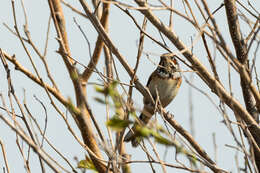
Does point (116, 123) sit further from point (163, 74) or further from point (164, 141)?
point (163, 74)

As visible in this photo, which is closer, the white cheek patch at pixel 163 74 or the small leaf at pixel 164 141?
the small leaf at pixel 164 141

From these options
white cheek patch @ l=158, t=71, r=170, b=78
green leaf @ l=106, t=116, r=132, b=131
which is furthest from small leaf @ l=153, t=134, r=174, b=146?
white cheek patch @ l=158, t=71, r=170, b=78

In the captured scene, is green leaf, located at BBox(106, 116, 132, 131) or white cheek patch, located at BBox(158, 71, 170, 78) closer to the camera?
green leaf, located at BBox(106, 116, 132, 131)

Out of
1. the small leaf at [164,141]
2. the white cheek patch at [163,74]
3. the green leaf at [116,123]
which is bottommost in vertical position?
the small leaf at [164,141]

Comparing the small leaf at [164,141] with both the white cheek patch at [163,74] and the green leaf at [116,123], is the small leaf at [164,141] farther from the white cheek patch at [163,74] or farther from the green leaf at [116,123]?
the white cheek patch at [163,74]

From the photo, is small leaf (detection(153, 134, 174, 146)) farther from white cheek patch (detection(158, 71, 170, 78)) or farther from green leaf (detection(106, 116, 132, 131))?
white cheek patch (detection(158, 71, 170, 78))

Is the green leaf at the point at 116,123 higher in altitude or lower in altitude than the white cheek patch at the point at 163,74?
lower

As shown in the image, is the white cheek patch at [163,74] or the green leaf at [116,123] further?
the white cheek patch at [163,74]

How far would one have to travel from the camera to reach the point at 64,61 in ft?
12.5

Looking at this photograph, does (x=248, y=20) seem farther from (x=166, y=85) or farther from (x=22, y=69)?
(x=166, y=85)

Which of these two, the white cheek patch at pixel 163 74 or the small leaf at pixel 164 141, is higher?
the white cheek patch at pixel 163 74

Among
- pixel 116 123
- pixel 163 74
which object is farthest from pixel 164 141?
pixel 163 74

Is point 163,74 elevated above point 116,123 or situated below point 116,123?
above

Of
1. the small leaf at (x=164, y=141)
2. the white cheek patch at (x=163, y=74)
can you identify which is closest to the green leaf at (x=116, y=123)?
the small leaf at (x=164, y=141)
